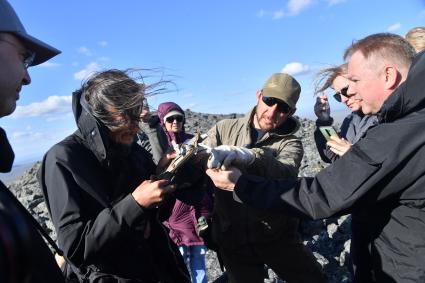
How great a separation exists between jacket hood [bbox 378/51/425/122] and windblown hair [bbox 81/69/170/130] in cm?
170

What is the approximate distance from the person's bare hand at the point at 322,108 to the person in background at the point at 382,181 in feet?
11.2

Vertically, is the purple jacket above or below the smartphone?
below

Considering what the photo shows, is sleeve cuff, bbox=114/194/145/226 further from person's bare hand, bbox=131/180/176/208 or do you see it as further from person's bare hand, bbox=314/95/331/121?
person's bare hand, bbox=314/95/331/121

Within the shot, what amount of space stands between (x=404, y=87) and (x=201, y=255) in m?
4.27

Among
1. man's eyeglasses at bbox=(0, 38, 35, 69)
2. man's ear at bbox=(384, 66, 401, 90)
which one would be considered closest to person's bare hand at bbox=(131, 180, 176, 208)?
man's eyeglasses at bbox=(0, 38, 35, 69)

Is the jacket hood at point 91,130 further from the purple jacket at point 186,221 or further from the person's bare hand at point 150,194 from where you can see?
the purple jacket at point 186,221

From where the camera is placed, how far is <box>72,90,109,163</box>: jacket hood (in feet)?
8.32

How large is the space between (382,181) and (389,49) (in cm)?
102

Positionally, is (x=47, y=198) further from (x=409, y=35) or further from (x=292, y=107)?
(x=409, y=35)

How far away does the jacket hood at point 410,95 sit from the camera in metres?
2.22

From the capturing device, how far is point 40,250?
1.41 metres

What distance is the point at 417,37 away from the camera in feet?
13.6

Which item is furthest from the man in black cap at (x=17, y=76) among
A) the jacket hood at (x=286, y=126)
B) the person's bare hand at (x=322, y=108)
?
the person's bare hand at (x=322, y=108)

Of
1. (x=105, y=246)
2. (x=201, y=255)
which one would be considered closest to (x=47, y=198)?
(x=105, y=246)
